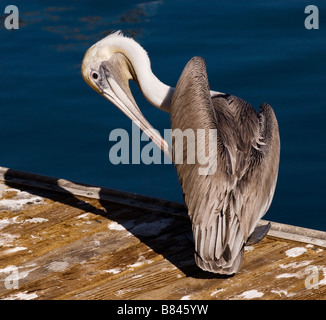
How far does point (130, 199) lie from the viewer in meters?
7.12

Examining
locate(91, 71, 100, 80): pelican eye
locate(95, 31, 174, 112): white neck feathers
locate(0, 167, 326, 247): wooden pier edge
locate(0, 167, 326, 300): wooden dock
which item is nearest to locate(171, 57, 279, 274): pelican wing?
locate(0, 167, 326, 300): wooden dock

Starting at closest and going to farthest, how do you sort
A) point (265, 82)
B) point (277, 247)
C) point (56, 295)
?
point (56, 295), point (277, 247), point (265, 82)

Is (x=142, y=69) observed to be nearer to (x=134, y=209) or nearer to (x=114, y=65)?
(x=114, y=65)

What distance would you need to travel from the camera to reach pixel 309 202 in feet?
34.4

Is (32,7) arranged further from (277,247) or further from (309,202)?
(277,247)

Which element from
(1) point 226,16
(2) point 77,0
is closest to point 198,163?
(1) point 226,16

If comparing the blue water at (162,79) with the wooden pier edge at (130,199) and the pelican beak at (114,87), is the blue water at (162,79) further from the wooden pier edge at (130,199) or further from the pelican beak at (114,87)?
the pelican beak at (114,87)

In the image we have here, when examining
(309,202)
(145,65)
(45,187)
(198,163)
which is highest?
(145,65)

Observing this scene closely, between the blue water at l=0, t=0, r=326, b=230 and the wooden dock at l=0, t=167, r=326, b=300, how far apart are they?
3769 millimetres

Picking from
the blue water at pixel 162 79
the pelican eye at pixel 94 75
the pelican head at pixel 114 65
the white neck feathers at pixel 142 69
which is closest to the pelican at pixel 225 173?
the white neck feathers at pixel 142 69

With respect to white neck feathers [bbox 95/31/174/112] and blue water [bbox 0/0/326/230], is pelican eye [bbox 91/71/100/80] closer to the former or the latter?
white neck feathers [bbox 95/31/174/112]

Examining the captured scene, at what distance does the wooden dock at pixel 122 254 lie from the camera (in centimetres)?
552

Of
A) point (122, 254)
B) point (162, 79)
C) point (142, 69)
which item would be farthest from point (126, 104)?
point (162, 79)

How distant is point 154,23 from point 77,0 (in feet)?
8.07
